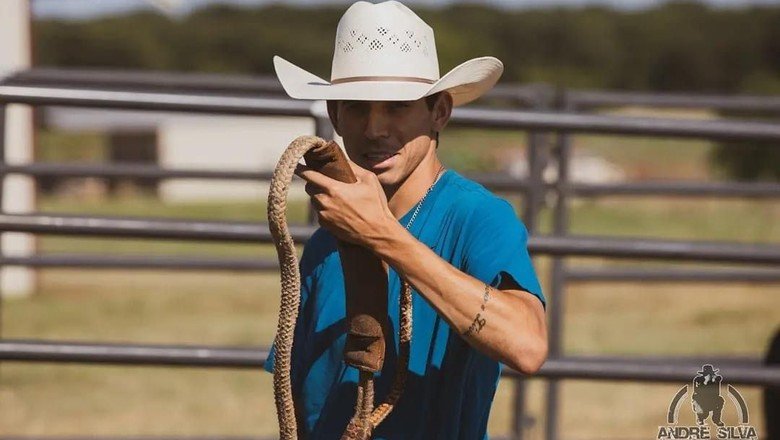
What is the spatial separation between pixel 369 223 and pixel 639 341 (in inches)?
256

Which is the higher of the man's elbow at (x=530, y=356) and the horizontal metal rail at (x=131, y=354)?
the man's elbow at (x=530, y=356)

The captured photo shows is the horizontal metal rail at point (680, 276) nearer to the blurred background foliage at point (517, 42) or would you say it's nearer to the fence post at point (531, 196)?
the fence post at point (531, 196)

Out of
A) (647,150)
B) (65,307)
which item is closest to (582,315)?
(65,307)

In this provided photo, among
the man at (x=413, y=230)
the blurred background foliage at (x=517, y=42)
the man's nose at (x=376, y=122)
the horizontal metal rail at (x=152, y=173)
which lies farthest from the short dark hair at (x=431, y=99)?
the blurred background foliage at (x=517, y=42)

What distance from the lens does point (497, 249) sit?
1.99 m

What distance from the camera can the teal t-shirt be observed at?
6.73 feet

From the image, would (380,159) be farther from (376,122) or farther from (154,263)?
(154,263)

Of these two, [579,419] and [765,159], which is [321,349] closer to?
[579,419]

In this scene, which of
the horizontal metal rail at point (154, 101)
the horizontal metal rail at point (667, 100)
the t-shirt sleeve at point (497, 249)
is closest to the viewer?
the t-shirt sleeve at point (497, 249)

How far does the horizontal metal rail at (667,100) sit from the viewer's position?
588cm

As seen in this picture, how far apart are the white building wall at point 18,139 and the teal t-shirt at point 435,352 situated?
21.3ft

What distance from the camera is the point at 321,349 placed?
224 cm

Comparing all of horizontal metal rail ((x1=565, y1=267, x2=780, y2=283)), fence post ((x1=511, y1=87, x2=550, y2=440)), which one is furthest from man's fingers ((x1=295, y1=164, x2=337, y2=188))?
horizontal metal rail ((x1=565, y1=267, x2=780, y2=283))

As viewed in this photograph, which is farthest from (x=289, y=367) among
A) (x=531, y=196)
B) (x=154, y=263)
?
(x=154, y=263)
